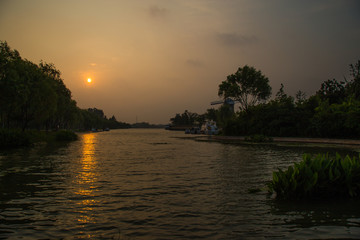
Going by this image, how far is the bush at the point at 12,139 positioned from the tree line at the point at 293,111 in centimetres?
3857

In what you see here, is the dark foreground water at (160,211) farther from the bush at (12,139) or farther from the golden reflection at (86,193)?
the bush at (12,139)

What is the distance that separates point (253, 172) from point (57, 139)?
4223 centimetres

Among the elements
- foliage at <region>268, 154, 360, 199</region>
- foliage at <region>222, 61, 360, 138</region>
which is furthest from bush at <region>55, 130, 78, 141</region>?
foliage at <region>268, 154, 360, 199</region>

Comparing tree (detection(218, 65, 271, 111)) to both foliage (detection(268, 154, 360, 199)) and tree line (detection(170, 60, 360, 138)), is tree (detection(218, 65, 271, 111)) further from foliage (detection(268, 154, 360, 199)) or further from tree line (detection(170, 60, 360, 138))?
foliage (detection(268, 154, 360, 199))

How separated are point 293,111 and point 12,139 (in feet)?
144

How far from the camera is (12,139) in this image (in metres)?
28.7

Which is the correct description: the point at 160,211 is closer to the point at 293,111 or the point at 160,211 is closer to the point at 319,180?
the point at 319,180

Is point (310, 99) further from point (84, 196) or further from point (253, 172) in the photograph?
point (84, 196)

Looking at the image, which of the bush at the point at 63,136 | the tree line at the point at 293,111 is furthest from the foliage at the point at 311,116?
the bush at the point at 63,136

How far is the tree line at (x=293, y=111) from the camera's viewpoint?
39.4 metres

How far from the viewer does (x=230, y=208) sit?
25.2 ft

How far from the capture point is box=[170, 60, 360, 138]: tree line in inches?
1550

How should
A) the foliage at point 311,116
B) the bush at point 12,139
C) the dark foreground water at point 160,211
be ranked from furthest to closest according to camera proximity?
1. the foliage at point 311,116
2. the bush at point 12,139
3. the dark foreground water at point 160,211

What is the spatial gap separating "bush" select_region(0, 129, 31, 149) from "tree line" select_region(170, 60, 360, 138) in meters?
38.6
